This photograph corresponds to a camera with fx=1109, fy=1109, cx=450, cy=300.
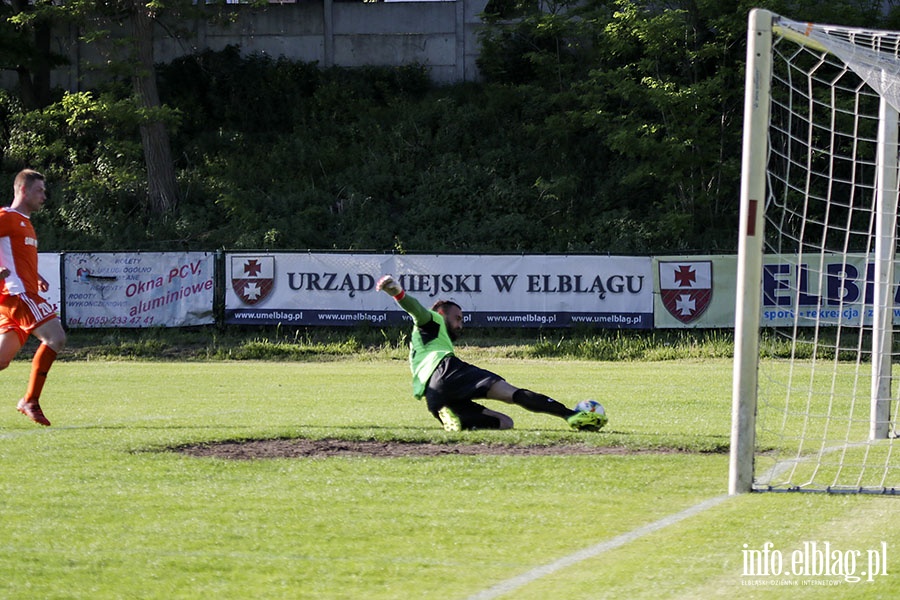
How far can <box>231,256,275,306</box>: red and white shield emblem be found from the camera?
26219mm

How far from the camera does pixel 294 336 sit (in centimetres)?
2686

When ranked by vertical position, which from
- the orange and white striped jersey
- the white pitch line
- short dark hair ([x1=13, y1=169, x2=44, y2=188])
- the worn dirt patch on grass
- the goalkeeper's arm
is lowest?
the worn dirt patch on grass

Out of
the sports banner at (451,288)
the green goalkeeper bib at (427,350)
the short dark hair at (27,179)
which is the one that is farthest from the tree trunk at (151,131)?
the green goalkeeper bib at (427,350)

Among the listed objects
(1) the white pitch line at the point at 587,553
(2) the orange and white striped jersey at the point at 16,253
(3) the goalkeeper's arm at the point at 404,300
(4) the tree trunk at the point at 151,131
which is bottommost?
(1) the white pitch line at the point at 587,553

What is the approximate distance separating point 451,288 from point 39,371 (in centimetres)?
1538

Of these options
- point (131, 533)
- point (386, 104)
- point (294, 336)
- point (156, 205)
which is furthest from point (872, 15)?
point (131, 533)

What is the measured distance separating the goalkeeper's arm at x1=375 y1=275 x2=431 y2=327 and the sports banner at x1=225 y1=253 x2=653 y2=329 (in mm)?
14732

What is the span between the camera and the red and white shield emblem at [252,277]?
26.2 meters

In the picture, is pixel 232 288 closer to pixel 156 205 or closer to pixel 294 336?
pixel 294 336

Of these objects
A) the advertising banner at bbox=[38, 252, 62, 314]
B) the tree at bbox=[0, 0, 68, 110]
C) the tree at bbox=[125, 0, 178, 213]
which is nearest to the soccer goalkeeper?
the advertising banner at bbox=[38, 252, 62, 314]

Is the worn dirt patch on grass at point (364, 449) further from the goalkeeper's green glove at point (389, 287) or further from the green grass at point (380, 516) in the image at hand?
the goalkeeper's green glove at point (389, 287)

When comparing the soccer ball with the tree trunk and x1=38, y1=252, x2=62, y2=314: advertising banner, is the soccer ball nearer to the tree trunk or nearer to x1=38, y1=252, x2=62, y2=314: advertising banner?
x1=38, y1=252, x2=62, y2=314: advertising banner

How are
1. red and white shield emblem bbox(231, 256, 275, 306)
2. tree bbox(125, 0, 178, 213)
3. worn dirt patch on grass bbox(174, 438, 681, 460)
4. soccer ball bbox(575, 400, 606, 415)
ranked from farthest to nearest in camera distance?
tree bbox(125, 0, 178, 213), red and white shield emblem bbox(231, 256, 275, 306), soccer ball bbox(575, 400, 606, 415), worn dirt patch on grass bbox(174, 438, 681, 460)

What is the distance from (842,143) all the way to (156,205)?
20.1 metres
